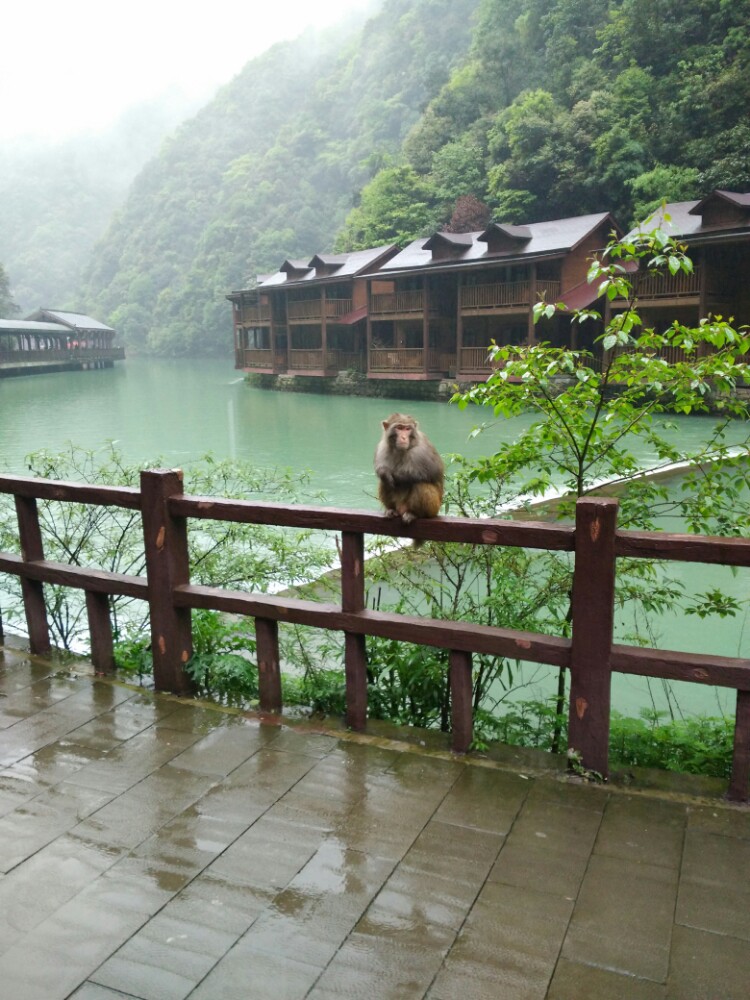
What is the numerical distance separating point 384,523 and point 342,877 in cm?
117

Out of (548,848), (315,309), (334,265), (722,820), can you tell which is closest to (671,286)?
(334,265)

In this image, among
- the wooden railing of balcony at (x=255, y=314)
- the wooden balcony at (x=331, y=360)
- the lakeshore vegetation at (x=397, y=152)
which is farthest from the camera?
the wooden railing of balcony at (x=255, y=314)

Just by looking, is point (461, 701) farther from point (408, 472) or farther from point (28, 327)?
point (28, 327)

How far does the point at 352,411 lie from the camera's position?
1035 inches

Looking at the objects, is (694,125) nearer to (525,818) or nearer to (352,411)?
(352,411)

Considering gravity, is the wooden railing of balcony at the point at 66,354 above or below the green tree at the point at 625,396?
below

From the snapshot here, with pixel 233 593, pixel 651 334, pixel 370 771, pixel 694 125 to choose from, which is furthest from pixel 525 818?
pixel 694 125

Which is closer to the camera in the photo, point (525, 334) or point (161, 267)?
point (525, 334)

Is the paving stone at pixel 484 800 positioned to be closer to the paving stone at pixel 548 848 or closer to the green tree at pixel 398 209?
the paving stone at pixel 548 848

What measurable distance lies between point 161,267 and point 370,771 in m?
83.6

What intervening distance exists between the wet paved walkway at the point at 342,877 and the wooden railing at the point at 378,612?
25 centimetres

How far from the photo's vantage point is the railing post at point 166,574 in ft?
10.5

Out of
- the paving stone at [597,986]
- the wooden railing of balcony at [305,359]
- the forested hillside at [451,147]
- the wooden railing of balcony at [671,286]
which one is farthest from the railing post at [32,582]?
the forested hillside at [451,147]

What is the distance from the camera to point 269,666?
10.5 ft
